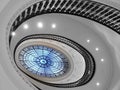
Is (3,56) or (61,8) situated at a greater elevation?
(61,8)

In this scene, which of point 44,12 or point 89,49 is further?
→ point 89,49

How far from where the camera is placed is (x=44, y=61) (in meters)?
13.6

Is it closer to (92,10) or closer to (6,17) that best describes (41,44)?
(92,10)

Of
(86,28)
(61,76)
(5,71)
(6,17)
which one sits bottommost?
(5,71)

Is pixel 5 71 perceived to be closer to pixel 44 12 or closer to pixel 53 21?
pixel 44 12

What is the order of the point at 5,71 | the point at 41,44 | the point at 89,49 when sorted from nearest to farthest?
the point at 5,71 → the point at 89,49 → the point at 41,44

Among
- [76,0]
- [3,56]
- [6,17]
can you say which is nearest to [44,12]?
[76,0]

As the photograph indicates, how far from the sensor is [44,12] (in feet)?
28.8

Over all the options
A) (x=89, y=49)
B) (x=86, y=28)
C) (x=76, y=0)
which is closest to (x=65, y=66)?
(x=89, y=49)

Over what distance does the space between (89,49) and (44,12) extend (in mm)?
3300

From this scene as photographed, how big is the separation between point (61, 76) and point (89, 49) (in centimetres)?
307

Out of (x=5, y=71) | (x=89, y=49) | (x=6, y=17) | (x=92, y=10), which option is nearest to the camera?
(x=5, y=71)

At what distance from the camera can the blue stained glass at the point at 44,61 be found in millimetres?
13188

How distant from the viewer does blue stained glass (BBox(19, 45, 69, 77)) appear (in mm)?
13188
